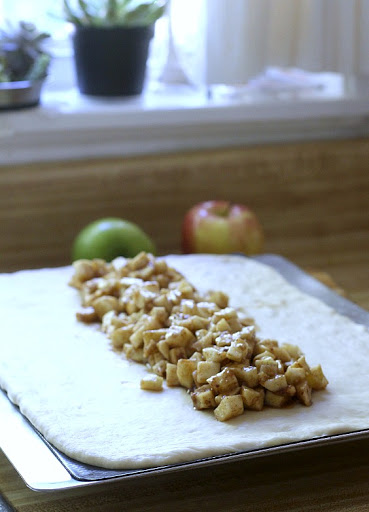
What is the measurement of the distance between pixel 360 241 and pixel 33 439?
114cm

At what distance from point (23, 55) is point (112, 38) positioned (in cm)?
17

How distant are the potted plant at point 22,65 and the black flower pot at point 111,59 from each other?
80mm

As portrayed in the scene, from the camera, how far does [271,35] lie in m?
1.80

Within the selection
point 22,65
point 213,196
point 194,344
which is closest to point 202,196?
point 213,196

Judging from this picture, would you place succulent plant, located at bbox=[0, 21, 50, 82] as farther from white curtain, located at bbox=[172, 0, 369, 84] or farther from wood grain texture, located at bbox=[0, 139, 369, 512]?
white curtain, located at bbox=[172, 0, 369, 84]

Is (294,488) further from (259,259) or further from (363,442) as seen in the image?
(259,259)

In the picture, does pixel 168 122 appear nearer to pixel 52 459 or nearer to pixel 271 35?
pixel 271 35

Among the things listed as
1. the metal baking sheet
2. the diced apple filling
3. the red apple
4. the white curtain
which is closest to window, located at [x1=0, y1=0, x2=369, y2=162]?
the white curtain

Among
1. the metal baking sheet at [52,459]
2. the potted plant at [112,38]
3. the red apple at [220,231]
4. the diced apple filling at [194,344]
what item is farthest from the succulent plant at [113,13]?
the metal baking sheet at [52,459]

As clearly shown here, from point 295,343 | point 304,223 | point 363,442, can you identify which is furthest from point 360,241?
point 363,442

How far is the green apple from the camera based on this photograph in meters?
1.53

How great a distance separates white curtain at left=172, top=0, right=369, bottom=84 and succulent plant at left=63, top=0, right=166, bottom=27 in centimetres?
13

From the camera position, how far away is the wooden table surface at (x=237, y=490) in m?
0.88

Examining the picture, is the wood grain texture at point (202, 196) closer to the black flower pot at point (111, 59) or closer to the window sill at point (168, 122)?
the window sill at point (168, 122)
